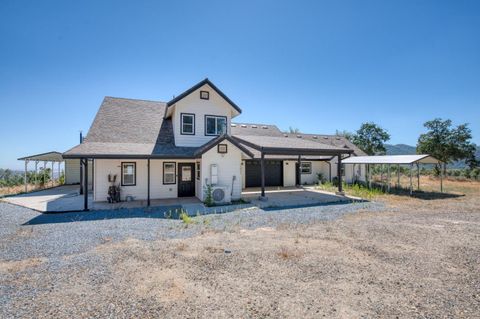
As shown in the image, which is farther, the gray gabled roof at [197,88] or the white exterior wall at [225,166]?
the gray gabled roof at [197,88]

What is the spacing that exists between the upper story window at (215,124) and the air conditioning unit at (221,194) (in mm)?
4033

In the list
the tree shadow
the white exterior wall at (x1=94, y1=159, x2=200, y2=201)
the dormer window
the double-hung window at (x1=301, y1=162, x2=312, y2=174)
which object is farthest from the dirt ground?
the double-hung window at (x1=301, y1=162, x2=312, y2=174)

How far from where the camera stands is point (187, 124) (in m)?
14.1

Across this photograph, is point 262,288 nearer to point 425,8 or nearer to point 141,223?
point 141,223

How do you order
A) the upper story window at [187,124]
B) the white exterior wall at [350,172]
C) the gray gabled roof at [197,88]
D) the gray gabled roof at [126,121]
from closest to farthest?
the gray gabled roof at [126,121]
the gray gabled roof at [197,88]
the upper story window at [187,124]
the white exterior wall at [350,172]

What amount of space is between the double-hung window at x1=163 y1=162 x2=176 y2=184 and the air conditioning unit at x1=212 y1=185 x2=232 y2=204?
2.96m

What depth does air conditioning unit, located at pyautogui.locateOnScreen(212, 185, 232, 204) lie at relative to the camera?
473 inches

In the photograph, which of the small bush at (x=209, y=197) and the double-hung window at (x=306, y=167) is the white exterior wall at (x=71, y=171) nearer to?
the small bush at (x=209, y=197)

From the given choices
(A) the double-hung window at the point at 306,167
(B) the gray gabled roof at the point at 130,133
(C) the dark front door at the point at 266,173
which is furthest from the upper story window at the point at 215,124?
(A) the double-hung window at the point at 306,167

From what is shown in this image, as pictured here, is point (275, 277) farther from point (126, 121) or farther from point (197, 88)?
point (126, 121)

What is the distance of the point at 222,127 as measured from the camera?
48.8 feet

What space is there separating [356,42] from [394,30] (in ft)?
6.83

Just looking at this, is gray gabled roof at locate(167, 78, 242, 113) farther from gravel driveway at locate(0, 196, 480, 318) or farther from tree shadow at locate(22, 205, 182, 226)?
gravel driveway at locate(0, 196, 480, 318)

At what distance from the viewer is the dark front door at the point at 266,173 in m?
19.3
